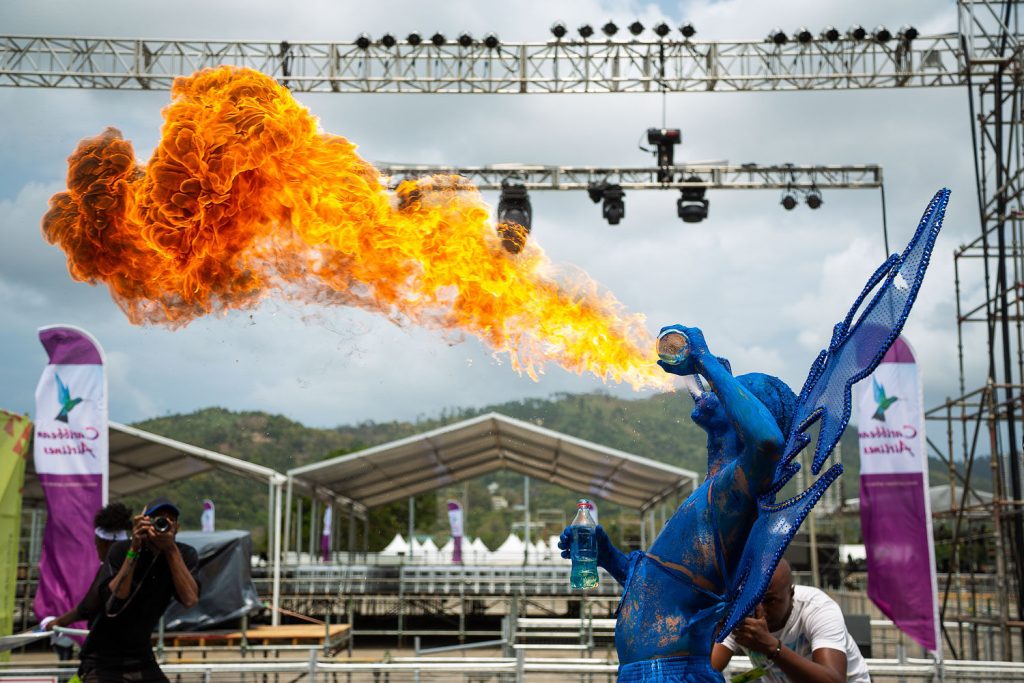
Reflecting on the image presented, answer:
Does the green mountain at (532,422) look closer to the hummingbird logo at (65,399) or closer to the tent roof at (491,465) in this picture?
the tent roof at (491,465)

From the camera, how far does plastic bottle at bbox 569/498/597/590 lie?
411 centimetres

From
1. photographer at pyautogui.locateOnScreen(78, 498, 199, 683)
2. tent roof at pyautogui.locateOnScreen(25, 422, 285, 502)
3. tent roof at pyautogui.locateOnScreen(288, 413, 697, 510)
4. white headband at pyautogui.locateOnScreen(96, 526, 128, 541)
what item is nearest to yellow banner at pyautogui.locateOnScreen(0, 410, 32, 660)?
white headband at pyautogui.locateOnScreen(96, 526, 128, 541)

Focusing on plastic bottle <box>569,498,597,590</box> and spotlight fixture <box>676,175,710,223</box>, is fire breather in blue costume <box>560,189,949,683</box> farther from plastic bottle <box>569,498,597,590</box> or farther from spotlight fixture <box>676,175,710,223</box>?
spotlight fixture <box>676,175,710,223</box>

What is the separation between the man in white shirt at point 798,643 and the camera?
4.36 meters

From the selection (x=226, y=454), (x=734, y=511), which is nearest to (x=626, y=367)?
(x=734, y=511)

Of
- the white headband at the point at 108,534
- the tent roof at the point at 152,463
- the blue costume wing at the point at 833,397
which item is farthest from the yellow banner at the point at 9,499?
the blue costume wing at the point at 833,397

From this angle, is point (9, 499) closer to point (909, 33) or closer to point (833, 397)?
point (833, 397)

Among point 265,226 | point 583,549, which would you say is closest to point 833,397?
point 583,549

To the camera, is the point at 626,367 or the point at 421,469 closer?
the point at 626,367

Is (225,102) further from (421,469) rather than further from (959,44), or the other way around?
(421,469)

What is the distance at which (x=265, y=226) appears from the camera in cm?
643

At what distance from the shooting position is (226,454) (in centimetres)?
2067

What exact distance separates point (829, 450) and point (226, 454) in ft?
60.6

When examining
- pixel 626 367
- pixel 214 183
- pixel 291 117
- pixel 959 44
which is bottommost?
pixel 626 367
